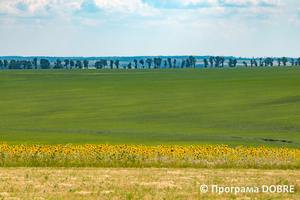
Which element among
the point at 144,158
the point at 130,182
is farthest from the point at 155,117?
the point at 130,182

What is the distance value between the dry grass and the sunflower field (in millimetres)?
899

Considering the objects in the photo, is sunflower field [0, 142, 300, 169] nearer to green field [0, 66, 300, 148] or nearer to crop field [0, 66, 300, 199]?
crop field [0, 66, 300, 199]

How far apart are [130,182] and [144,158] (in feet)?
13.3

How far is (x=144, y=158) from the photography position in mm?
16844

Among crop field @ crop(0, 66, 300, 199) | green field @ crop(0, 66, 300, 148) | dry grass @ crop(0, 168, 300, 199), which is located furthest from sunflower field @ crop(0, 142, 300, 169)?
green field @ crop(0, 66, 300, 148)

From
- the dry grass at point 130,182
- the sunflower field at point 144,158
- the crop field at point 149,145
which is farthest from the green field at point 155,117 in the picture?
the dry grass at point 130,182

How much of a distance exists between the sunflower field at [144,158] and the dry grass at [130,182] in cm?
90

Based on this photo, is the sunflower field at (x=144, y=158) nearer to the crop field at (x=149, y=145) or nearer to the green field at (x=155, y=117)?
the crop field at (x=149, y=145)

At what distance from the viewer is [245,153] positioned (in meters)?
17.6

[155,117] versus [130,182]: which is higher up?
[130,182]

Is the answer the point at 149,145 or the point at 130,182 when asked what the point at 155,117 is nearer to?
the point at 149,145

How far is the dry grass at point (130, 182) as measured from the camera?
37.5 feet

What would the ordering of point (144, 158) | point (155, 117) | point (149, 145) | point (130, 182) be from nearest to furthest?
1. point (130, 182)
2. point (144, 158)
3. point (149, 145)
4. point (155, 117)

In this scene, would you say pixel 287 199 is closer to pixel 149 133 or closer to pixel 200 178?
pixel 200 178
